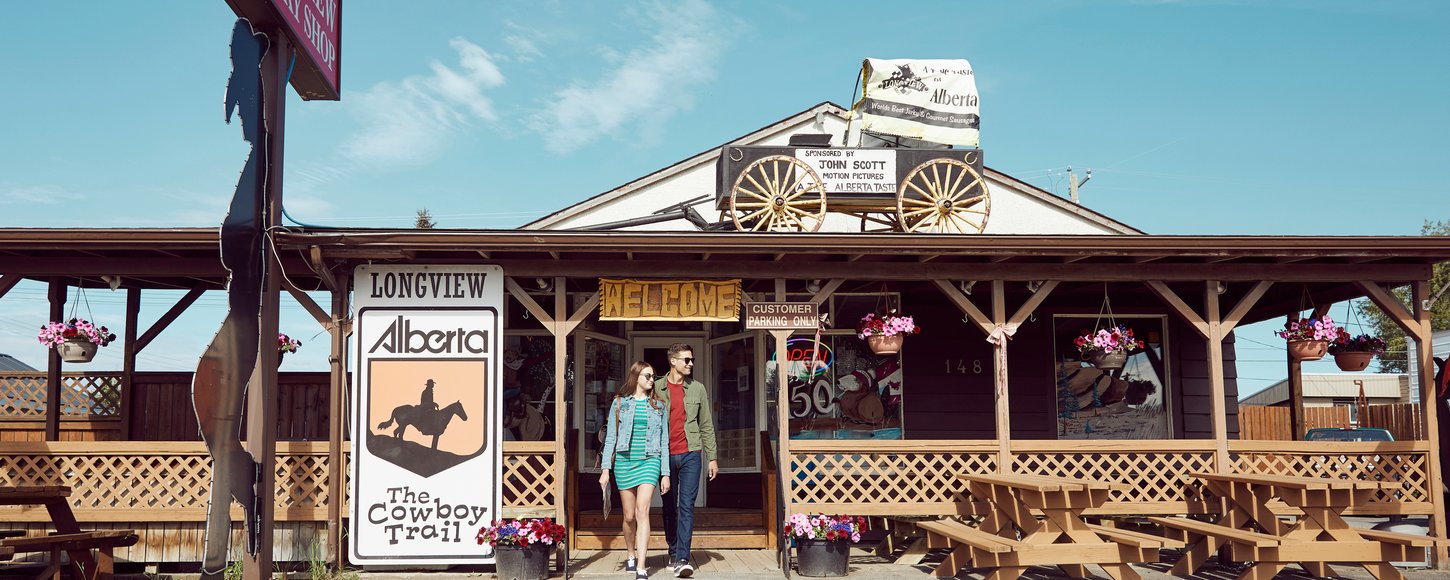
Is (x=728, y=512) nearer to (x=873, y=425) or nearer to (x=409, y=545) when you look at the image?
(x=873, y=425)

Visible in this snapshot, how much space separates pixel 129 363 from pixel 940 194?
9.18 metres

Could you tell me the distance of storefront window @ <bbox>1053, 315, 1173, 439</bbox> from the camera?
12883 mm

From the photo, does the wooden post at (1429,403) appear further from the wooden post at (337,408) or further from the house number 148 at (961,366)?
the wooden post at (337,408)

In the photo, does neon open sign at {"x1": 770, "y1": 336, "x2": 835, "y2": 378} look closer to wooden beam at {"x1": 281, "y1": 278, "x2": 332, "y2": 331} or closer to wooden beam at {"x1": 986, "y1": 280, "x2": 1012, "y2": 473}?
wooden beam at {"x1": 986, "y1": 280, "x2": 1012, "y2": 473}

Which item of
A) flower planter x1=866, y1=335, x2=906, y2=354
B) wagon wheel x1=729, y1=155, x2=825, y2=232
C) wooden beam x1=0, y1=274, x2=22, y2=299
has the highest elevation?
wagon wheel x1=729, y1=155, x2=825, y2=232

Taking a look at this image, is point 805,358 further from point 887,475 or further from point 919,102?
point 919,102

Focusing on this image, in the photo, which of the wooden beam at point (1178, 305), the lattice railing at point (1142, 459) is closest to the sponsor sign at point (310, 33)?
the lattice railing at point (1142, 459)

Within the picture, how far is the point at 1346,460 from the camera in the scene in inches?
376

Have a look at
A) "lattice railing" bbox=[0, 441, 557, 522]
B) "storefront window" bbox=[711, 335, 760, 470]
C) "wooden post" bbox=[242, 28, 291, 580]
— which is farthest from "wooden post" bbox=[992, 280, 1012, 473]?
"wooden post" bbox=[242, 28, 291, 580]

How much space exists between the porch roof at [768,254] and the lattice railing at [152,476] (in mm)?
1467

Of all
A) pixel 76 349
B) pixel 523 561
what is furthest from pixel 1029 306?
pixel 76 349

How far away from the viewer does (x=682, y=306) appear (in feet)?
30.7

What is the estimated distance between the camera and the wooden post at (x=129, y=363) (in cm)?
1126

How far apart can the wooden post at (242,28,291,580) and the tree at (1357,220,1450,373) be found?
118 feet
